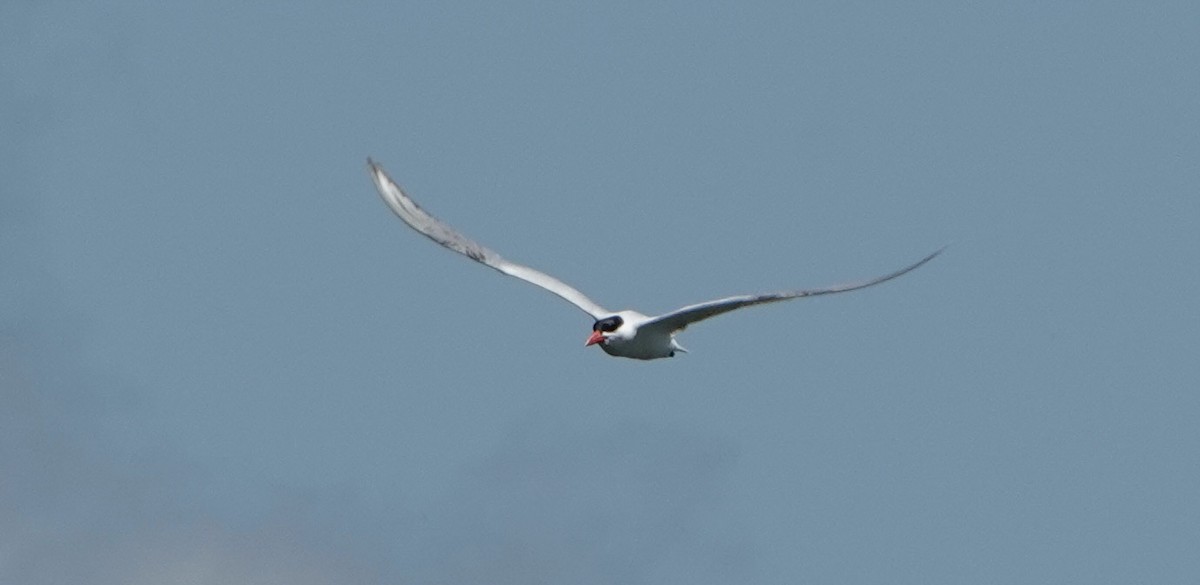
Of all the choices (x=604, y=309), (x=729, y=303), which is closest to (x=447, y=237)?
(x=604, y=309)

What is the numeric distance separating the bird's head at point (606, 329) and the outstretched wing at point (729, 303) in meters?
0.95

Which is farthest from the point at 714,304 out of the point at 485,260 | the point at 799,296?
the point at 485,260

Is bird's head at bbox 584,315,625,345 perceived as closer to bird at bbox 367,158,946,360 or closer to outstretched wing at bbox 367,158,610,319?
bird at bbox 367,158,946,360

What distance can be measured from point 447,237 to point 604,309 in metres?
4.11

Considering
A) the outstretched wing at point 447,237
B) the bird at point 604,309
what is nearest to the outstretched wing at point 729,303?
the bird at point 604,309

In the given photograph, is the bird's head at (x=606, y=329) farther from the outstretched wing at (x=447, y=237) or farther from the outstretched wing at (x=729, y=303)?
the outstretched wing at (x=447, y=237)

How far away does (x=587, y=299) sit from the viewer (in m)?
52.4

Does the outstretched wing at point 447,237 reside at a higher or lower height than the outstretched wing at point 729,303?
higher

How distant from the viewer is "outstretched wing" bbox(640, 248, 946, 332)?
Result: 4006 cm

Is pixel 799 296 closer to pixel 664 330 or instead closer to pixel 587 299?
pixel 664 330

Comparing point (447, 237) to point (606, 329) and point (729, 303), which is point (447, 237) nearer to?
point (606, 329)

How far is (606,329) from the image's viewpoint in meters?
48.1

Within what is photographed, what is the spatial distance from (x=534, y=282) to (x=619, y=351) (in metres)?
5.08

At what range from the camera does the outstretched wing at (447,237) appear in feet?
174
